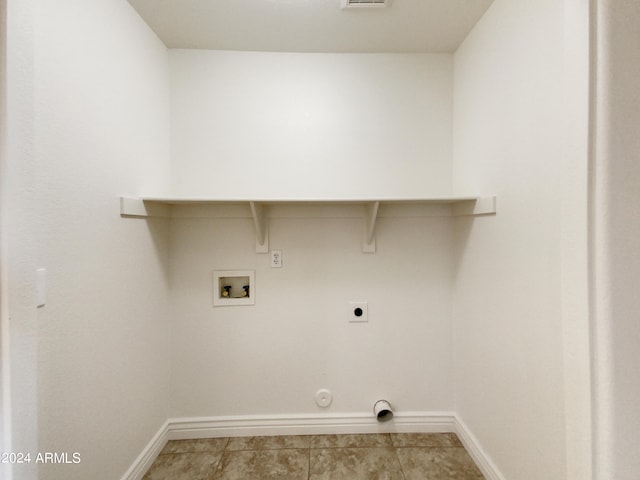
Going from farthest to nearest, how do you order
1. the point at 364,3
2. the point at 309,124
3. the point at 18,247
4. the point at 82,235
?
the point at 309,124 → the point at 364,3 → the point at 82,235 → the point at 18,247

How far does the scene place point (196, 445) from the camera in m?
1.71

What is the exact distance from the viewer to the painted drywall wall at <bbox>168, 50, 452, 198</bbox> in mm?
1786

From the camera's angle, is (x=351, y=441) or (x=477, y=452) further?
(x=351, y=441)

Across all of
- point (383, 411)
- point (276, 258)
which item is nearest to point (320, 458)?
point (383, 411)

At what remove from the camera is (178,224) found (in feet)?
5.91

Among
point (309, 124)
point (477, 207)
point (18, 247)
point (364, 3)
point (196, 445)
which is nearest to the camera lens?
point (18, 247)

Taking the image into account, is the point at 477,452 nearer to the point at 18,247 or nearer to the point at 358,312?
the point at 358,312

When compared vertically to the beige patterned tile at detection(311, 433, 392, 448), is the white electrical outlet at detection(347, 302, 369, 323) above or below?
above

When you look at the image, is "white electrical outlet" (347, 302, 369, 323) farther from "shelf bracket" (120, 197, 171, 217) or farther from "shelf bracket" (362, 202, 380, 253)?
"shelf bracket" (120, 197, 171, 217)

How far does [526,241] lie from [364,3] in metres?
1.37

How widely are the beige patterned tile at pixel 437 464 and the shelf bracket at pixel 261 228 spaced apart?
56.9 inches

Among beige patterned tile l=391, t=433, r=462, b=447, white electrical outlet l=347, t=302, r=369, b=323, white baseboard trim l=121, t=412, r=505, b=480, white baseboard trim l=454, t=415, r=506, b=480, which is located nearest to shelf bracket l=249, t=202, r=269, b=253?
white electrical outlet l=347, t=302, r=369, b=323

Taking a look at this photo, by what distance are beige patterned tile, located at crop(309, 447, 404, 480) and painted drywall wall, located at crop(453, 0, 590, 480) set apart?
0.51 meters

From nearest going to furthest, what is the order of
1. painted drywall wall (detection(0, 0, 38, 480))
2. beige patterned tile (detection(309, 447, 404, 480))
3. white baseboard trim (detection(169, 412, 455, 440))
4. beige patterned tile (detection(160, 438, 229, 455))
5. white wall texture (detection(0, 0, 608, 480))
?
painted drywall wall (detection(0, 0, 38, 480)), white wall texture (detection(0, 0, 608, 480)), beige patterned tile (detection(309, 447, 404, 480)), beige patterned tile (detection(160, 438, 229, 455)), white baseboard trim (detection(169, 412, 455, 440))
